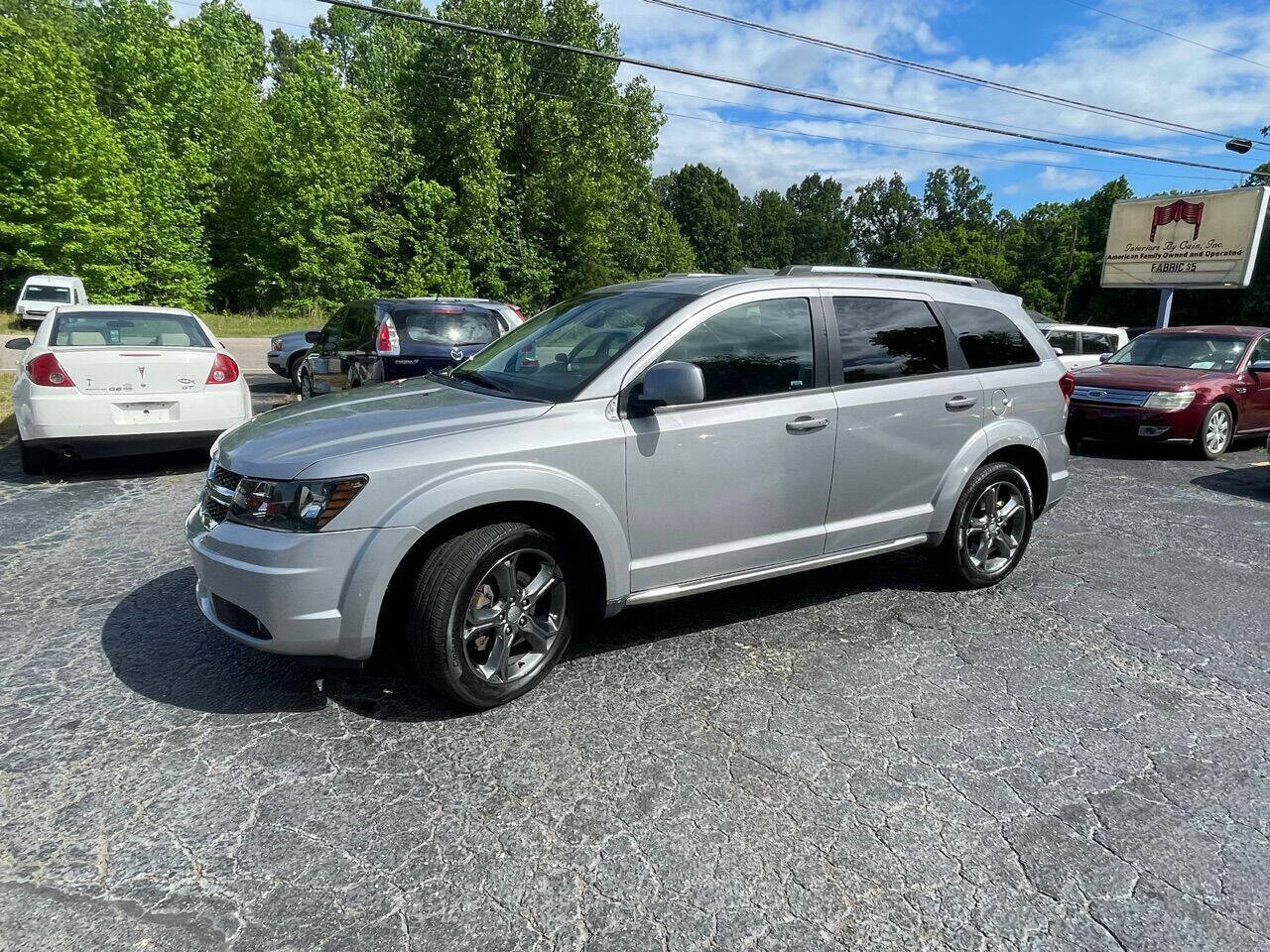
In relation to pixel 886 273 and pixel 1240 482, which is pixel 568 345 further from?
pixel 1240 482

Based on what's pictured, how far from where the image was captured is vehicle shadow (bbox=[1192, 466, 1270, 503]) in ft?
26.6

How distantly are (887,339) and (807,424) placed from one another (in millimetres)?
845

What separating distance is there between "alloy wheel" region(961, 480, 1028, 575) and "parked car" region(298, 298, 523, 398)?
5921 millimetres

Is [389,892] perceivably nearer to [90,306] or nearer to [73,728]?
[73,728]

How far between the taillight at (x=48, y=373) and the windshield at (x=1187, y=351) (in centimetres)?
1232

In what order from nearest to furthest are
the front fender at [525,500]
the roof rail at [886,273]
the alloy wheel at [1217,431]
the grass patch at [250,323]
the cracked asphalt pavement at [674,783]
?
the cracked asphalt pavement at [674,783], the front fender at [525,500], the roof rail at [886,273], the alloy wheel at [1217,431], the grass patch at [250,323]

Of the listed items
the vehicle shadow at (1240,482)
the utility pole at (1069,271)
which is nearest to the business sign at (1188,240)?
the vehicle shadow at (1240,482)

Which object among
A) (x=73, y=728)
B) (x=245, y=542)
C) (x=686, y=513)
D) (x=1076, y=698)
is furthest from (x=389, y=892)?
(x=1076, y=698)

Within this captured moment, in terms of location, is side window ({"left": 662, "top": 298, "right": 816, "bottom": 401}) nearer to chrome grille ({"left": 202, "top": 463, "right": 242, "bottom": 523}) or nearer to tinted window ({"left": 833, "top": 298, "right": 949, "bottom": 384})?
tinted window ({"left": 833, "top": 298, "right": 949, "bottom": 384})

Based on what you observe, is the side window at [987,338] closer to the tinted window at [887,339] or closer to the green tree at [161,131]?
the tinted window at [887,339]

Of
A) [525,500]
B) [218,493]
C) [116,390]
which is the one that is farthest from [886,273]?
[116,390]

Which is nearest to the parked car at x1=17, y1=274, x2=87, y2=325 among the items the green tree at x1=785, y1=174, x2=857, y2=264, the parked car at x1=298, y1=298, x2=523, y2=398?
the parked car at x1=298, y1=298, x2=523, y2=398

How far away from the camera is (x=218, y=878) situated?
7.89 feet

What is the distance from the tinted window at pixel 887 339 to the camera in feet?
14.0
